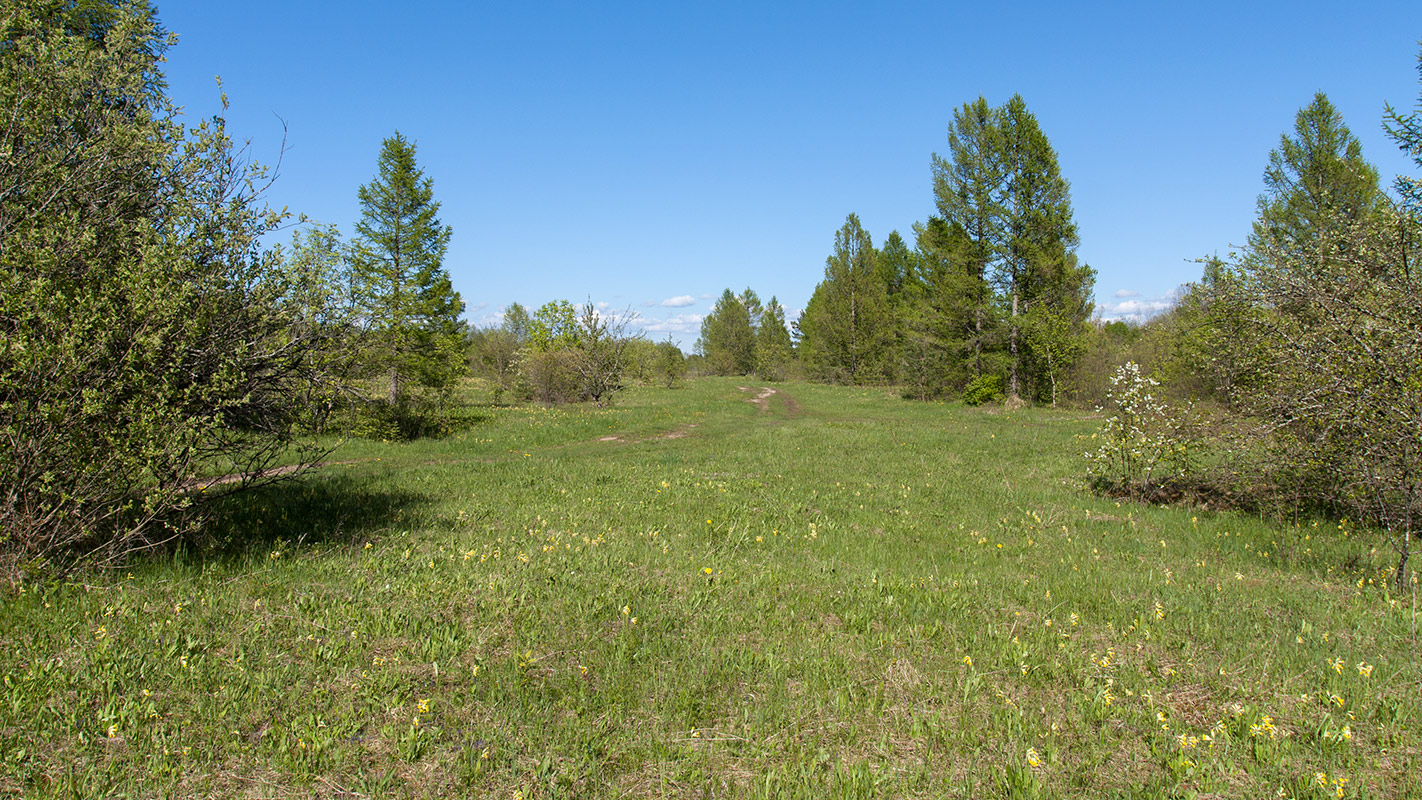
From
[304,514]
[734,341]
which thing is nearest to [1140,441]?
[304,514]

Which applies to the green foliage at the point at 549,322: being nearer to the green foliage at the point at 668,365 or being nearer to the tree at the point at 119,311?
the green foliage at the point at 668,365

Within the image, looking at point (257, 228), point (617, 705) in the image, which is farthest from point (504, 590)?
point (257, 228)

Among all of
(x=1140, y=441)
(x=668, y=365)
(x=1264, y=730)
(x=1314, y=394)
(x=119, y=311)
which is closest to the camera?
(x=1264, y=730)

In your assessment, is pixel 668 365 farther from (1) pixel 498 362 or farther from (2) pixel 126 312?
(2) pixel 126 312

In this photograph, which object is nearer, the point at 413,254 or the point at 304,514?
the point at 304,514

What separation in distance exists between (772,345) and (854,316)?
1767cm

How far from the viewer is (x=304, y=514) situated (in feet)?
29.7

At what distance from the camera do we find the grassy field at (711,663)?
11.9 feet

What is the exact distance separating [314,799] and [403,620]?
6.46 feet

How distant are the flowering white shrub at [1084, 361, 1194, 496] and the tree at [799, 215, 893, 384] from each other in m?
43.5

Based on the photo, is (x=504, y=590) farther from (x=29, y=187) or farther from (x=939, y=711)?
(x=29, y=187)

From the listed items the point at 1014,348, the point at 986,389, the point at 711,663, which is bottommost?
the point at 711,663

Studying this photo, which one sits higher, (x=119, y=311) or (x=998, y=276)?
(x=998, y=276)

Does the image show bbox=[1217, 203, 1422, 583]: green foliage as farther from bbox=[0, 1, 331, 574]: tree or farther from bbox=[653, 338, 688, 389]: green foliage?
bbox=[653, 338, 688, 389]: green foliage
